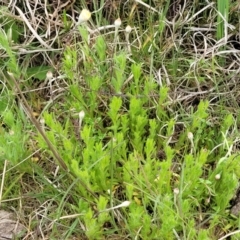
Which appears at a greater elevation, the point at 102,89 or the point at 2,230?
the point at 102,89

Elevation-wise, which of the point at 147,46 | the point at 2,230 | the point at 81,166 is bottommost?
the point at 2,230

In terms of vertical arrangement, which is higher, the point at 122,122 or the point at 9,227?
the point at 122,122

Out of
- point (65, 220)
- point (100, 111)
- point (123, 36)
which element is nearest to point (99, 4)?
point (123, 36)

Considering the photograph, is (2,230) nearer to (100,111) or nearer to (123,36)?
(100,111)

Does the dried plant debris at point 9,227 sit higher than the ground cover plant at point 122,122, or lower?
lower

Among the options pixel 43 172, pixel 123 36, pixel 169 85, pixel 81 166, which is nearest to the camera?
pixel 81 166
